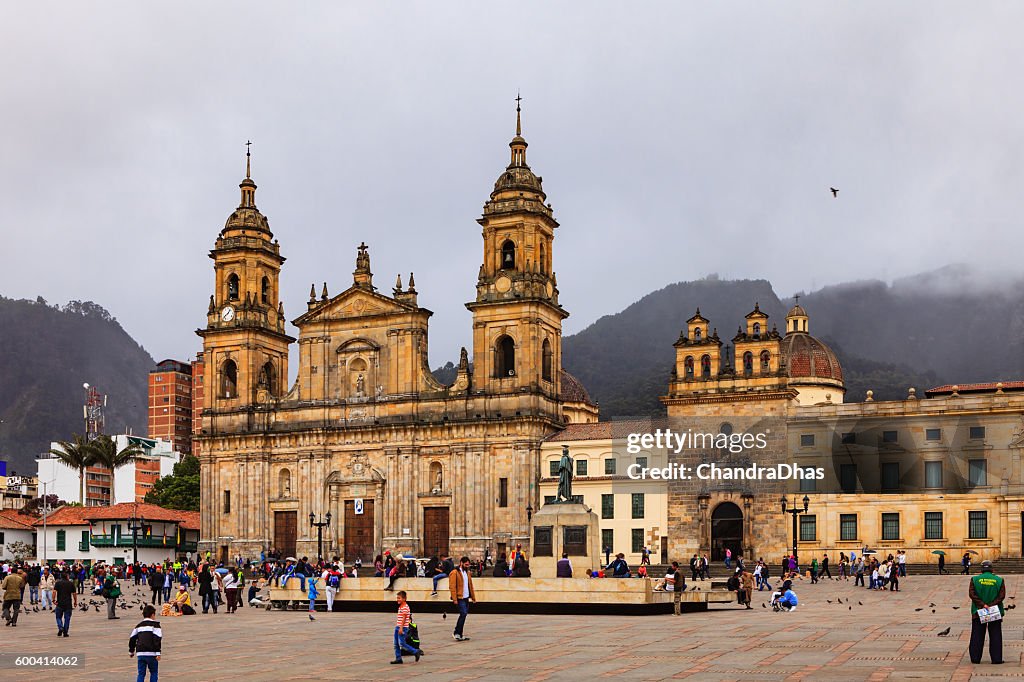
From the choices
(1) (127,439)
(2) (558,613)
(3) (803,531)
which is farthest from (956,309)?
(2) (558,613)

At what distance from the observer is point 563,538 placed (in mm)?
41312

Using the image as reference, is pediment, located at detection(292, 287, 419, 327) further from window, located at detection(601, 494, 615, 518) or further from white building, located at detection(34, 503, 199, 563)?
white building, located at detection(34, 503, 199, 563)

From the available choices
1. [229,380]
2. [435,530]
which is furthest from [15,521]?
[435,530]

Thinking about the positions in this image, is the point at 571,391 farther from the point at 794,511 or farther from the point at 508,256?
the point at 794,511

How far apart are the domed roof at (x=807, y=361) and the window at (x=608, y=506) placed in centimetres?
1503

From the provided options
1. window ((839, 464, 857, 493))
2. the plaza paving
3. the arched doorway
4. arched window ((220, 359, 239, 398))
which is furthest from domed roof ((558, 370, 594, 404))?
the plaza paving

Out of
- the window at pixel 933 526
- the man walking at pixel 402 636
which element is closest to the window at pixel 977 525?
the window at pixel 933 526

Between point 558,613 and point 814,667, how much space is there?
14.8m

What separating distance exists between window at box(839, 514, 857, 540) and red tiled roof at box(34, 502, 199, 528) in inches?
1724

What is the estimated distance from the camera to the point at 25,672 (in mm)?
21703

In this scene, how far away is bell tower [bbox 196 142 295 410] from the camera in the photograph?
7850cm

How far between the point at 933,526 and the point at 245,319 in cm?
4048

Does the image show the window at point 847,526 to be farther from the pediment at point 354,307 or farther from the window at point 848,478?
the pediment at point 354,307

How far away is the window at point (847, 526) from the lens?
63500mm
